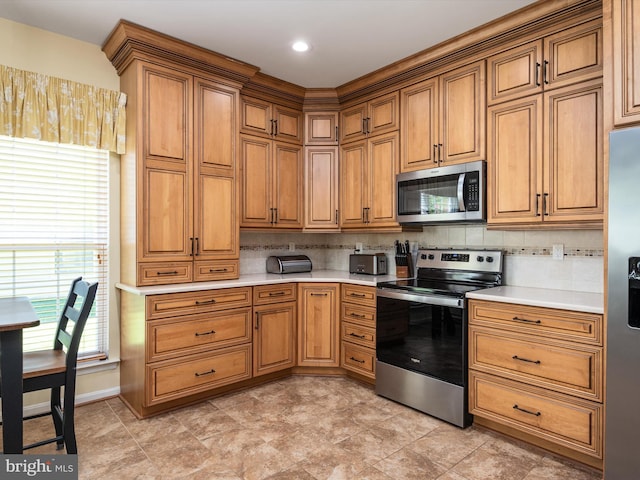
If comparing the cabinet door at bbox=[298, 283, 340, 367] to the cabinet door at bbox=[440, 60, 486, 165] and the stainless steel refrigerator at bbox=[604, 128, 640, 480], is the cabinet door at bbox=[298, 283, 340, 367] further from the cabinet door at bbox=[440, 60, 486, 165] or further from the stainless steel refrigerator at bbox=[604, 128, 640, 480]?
the stainless steel refrigerator at bbox=[604, 128, 640, 480]

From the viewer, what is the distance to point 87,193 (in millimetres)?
2967

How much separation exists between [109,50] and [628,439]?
13.0 ft

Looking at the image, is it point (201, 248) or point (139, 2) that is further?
point (201, 248)

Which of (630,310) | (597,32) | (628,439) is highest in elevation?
(597,32)

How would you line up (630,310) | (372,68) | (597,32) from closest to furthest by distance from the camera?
(630,310) → (597,32) → (372,68)

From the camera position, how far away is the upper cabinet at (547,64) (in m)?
2.32

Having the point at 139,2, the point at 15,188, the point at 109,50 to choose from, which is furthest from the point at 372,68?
the point at 15,188

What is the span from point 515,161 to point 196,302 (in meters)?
2.45

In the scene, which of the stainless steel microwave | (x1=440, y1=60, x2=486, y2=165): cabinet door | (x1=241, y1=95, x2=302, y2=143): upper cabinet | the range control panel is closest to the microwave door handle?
the stainless steel microwave

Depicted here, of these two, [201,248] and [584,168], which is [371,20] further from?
[201,248]

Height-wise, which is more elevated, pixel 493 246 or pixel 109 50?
pixel 109 50

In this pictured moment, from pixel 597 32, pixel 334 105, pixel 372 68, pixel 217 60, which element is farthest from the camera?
pixel 334 105

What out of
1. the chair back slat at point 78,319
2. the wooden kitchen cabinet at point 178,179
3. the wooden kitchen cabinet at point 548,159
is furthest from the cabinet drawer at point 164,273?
the wooden kitchen cabinet at point 548,159

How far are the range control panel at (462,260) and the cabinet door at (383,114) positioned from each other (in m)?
1.15
